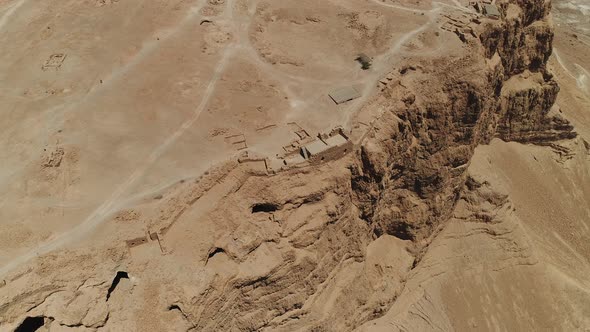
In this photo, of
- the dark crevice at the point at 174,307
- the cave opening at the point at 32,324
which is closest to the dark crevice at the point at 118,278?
the dark crevice at the point at 174,307

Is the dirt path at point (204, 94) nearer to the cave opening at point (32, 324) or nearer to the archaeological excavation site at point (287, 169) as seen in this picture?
the archaeological excavation site at point (287, 169)

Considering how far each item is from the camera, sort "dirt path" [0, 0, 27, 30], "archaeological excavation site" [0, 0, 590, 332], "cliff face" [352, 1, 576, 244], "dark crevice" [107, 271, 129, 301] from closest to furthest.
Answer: "dark crevice" [107, 271, 129, 301], "archaeological excavation site" [0, 0, 590, 332], "cliff face" [352, 1, 576, 244], "dirt path" [0, 0, 27, 30]

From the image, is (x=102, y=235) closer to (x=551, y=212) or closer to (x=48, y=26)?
(x=48, y=26)

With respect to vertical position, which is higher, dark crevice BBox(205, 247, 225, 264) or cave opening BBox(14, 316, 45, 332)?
dark crevice BBox(205, 247, 225, 264)

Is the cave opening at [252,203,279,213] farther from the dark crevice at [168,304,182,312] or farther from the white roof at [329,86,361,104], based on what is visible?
the white roof at [329,86,361,104]

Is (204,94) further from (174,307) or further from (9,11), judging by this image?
(9,11)

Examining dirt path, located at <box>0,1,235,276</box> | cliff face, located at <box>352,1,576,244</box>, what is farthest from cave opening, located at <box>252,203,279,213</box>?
dirt path, located at <box>0,1,235,276</box>

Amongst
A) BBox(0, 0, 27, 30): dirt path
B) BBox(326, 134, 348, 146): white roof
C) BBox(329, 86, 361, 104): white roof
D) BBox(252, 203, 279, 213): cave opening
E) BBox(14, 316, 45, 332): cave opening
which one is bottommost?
BBox(14, 316, 45, 332): cave opening
